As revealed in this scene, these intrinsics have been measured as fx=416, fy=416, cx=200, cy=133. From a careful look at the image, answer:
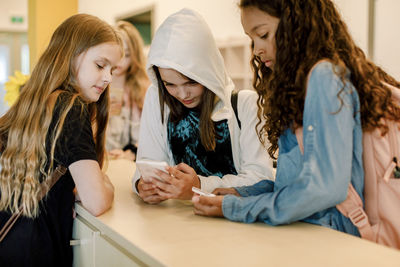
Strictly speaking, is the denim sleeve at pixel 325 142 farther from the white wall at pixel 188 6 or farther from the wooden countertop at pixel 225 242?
the white wall at pixel 188 6

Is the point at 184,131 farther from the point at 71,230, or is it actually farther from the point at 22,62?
the point at 22,62

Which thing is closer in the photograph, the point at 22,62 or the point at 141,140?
the point at 141,140

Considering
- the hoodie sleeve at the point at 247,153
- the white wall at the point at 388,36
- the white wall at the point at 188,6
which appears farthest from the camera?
the white wall at the point at 188,6

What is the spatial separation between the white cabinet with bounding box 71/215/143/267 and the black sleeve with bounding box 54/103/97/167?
0.78 ft

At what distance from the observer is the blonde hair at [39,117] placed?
1387mm

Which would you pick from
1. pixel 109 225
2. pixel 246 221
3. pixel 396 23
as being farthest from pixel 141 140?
pixel 396 23

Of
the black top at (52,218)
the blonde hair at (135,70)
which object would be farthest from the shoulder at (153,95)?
the blonde hair at (135,70)

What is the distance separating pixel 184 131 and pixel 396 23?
2.50m

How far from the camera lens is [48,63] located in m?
1.55

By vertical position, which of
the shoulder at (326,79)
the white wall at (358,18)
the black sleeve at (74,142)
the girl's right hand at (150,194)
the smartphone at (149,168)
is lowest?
the girl's right hand at (150,194)

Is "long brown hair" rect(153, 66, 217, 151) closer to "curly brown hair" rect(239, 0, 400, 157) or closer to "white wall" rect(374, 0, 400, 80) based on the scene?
"curly brown hair" rect(239, 0, 400, 157)

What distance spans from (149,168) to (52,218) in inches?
15.2

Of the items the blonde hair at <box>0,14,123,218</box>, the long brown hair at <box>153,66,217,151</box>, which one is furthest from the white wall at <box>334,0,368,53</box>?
the blonde hair at <box>0,14,123,218</box>

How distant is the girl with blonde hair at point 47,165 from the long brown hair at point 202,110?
35 cm
